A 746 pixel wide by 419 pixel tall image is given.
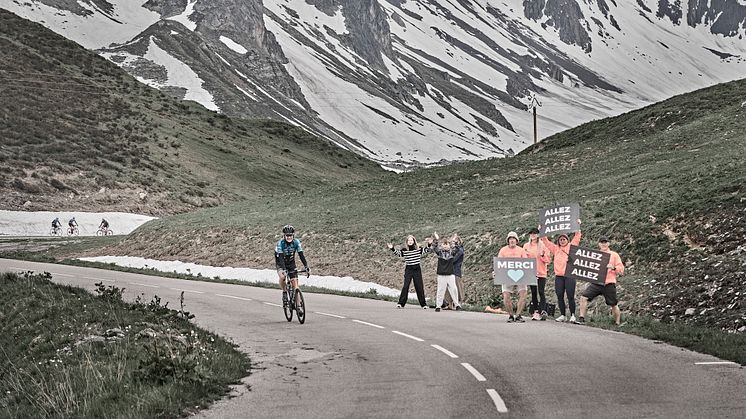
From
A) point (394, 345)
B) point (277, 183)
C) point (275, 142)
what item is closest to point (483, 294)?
point (394, 345)

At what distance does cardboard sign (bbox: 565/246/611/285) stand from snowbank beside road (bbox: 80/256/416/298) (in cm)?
1120

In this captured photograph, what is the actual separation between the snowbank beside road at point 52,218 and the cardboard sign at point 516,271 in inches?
1831

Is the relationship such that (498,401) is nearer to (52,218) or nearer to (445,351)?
(445,351)

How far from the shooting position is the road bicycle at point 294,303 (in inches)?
727

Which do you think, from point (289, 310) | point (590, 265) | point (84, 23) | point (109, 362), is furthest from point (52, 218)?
point (84, 23)

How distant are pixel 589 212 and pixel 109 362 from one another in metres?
20.2

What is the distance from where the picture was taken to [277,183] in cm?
9531

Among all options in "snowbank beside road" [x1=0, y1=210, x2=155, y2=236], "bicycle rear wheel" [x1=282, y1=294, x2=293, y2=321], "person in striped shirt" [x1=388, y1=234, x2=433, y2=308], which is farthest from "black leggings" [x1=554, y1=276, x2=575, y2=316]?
"snowbank beside road" [x1=0, y1=210, x2=155, y2=236]

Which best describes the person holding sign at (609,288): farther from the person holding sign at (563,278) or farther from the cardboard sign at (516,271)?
the cardboard sign at (516,271)

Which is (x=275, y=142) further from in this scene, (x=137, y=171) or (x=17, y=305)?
(x=17, y=305)

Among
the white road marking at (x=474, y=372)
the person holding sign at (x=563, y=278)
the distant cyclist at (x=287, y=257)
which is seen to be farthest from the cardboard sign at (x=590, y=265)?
the white road marking at (x=474, y=372)

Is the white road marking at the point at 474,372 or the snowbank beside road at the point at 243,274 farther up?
the snowbank beside road at the point at 243,274

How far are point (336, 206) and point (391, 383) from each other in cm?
3601

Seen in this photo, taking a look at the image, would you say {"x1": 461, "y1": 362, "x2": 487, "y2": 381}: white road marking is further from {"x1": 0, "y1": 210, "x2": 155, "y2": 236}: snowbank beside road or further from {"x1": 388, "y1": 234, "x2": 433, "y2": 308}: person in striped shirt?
{"x1": 0, "y1": 210, "x2": 155, "y2": 236}: snowbank beside road
